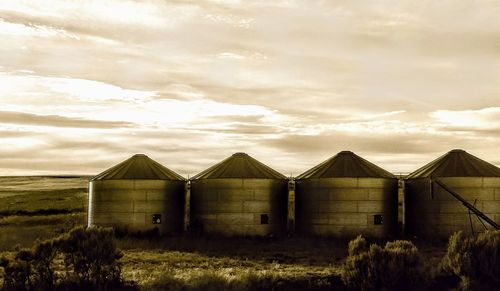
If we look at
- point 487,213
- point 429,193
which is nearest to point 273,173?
point 429,193

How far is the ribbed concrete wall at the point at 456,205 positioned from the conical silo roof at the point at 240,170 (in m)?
9.22

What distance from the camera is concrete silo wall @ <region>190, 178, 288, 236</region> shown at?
121 ft

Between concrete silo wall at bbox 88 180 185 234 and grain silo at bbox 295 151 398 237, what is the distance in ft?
27.4

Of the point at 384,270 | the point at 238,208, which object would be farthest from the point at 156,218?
the point at 384,270

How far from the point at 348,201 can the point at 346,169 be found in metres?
2.12

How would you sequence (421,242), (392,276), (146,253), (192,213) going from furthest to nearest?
(192,213), (421,242), (146,253), (392,276)

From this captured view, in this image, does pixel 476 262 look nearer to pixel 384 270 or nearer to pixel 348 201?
pixel 384 270

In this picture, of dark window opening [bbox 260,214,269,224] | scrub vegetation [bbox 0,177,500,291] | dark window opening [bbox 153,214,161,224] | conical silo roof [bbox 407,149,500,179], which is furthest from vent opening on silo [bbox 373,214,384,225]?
dark window opening [bbox 153,214,161,224]

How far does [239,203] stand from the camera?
1459 inches

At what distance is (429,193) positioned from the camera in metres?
36.7

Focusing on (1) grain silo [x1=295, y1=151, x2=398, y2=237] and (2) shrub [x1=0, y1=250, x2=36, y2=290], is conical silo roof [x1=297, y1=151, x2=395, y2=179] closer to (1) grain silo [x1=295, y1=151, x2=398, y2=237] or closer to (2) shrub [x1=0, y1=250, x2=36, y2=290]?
(1) grain silo [x1=295, y1=151, x2=398, y2=237]

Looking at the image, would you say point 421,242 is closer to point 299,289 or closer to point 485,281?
point 485,281

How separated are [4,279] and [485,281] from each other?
18.4 m

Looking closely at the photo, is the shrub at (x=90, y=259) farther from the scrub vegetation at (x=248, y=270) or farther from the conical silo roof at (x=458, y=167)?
the conical silo roof at (x=458, y=167)
